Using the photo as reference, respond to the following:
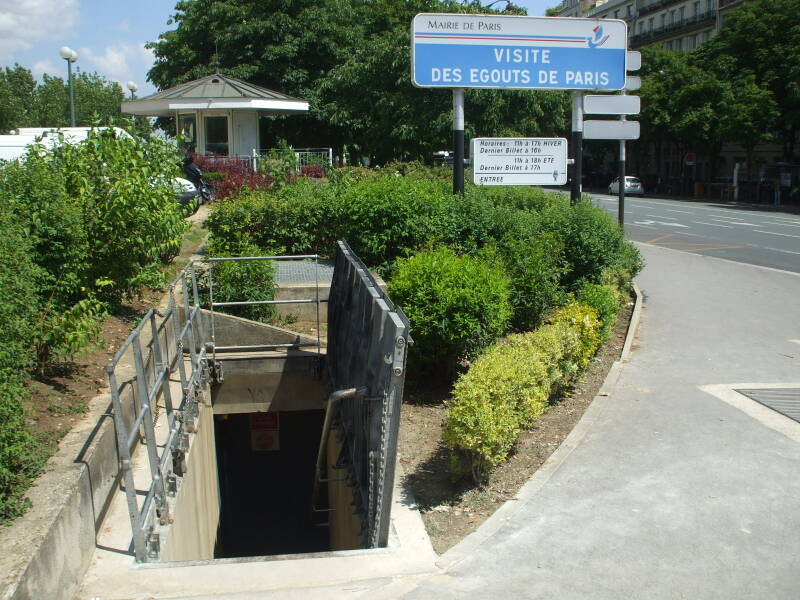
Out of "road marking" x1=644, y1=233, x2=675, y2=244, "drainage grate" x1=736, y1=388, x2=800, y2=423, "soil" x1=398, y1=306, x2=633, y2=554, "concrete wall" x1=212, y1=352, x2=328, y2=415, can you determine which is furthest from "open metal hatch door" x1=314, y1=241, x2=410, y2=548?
"road marking" x1=644, y1=233, x2=675, y2=244

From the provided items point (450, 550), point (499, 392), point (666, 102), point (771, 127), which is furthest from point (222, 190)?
point (666, 102)

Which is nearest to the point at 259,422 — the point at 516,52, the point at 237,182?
the point at 237,182

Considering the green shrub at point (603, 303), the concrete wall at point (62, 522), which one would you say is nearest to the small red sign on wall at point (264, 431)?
the green shrub at point (603, 303)

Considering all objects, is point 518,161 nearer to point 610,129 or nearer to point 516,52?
point 516,52

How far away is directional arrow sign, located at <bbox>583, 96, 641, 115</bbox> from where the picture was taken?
558 inches

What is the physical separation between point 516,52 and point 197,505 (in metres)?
8.45

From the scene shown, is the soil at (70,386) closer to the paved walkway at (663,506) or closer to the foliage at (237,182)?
the paved walkway at (663,506)

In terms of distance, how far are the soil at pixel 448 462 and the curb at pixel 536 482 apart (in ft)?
0.28

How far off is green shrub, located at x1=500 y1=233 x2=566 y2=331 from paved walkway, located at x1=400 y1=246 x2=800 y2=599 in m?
1.37

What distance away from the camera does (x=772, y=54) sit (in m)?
46.4

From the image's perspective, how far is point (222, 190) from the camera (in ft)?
56.1

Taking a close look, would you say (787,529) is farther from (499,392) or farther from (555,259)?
(555,259)

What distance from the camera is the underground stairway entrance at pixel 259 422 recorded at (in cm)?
520

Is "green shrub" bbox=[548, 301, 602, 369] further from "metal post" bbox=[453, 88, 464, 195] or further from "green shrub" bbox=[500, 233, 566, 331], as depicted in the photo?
"metal post" bbox=[453, 88, 464, 195]
